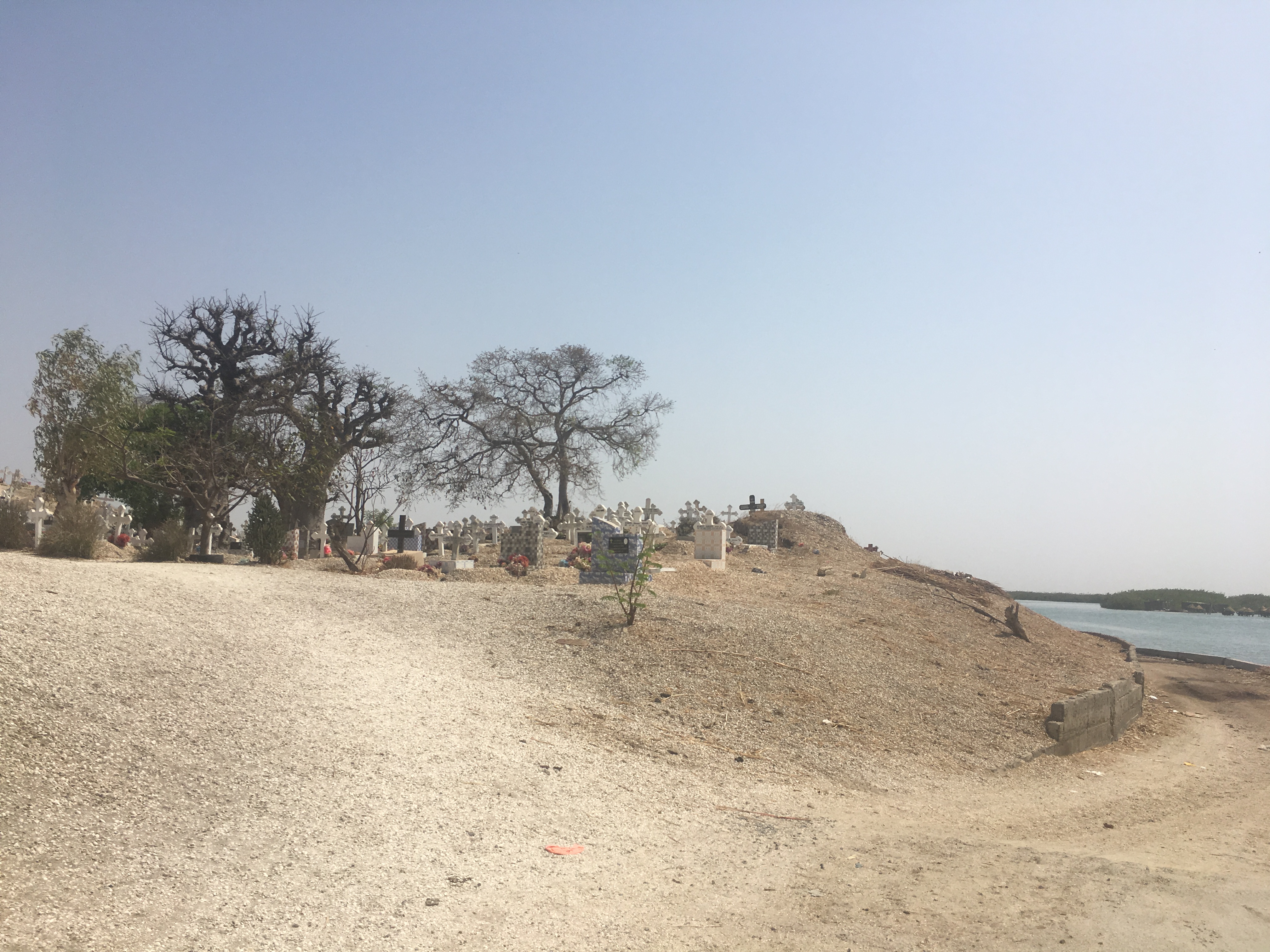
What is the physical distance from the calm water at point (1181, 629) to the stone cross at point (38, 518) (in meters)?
28.4

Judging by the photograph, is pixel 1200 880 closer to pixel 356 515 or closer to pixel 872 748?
pixel 872 748

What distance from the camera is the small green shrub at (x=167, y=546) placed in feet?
50.3

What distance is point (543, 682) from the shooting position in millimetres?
9570

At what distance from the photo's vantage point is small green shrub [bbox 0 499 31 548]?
1562 centimetres

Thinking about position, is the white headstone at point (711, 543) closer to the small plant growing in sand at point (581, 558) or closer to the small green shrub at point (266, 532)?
the small plant growing in sand at point (581, 558)

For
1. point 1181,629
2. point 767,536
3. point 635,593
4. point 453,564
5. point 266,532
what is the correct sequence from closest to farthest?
point 635,593, point 266,532, point 453,564, point 767,536, point 1181,629

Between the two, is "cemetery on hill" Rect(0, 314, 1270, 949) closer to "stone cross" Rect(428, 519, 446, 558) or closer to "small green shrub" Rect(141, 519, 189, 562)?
"small green shrub" Rect(141, 519, 189, 562)

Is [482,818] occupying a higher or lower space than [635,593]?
lower

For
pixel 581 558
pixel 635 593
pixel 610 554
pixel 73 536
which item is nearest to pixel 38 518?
pixel 73 536

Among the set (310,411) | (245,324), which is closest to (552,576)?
(310,411)

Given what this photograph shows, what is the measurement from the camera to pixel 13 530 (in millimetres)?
15719

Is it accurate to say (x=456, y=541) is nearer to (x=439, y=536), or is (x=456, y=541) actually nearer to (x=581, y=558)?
(x=581, y=558)

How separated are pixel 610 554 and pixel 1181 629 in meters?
38.5

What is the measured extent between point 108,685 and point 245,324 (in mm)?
24089
